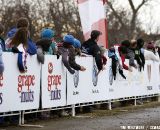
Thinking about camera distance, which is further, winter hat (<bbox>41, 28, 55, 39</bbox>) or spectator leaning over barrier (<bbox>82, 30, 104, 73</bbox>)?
spectator leaning over barrier (<bbox>82, 30, 104, 73</bbox>)

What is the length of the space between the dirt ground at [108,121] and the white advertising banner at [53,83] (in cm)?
47

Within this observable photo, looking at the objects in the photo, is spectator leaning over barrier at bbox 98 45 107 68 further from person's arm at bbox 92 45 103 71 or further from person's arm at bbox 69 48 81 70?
person's arm at bbox 69 48 81 70

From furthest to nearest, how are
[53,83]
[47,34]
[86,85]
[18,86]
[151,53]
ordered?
[151,53] → [86,85] → [47,34] → [53,83] → [18,86]

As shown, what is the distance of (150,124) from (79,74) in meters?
3.12

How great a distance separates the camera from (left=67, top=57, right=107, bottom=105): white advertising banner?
15.2 m

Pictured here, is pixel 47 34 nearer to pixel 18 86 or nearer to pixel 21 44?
pixel 21 44

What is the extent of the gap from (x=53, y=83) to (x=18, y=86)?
1523mm

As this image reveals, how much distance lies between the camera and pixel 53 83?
1428 centimetres

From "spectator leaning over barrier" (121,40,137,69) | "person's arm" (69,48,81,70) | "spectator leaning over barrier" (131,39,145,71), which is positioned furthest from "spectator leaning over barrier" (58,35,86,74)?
"spectator leaning over barrier" (131,39,145,71)

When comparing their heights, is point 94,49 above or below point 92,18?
below

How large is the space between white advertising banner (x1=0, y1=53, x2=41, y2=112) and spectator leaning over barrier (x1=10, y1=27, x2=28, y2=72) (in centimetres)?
15

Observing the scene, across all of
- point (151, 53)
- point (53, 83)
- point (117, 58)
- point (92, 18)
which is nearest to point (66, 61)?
point (53, 83)

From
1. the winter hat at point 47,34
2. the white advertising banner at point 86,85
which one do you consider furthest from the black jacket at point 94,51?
the winter hat at point 47,34

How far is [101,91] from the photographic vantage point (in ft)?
56.2
